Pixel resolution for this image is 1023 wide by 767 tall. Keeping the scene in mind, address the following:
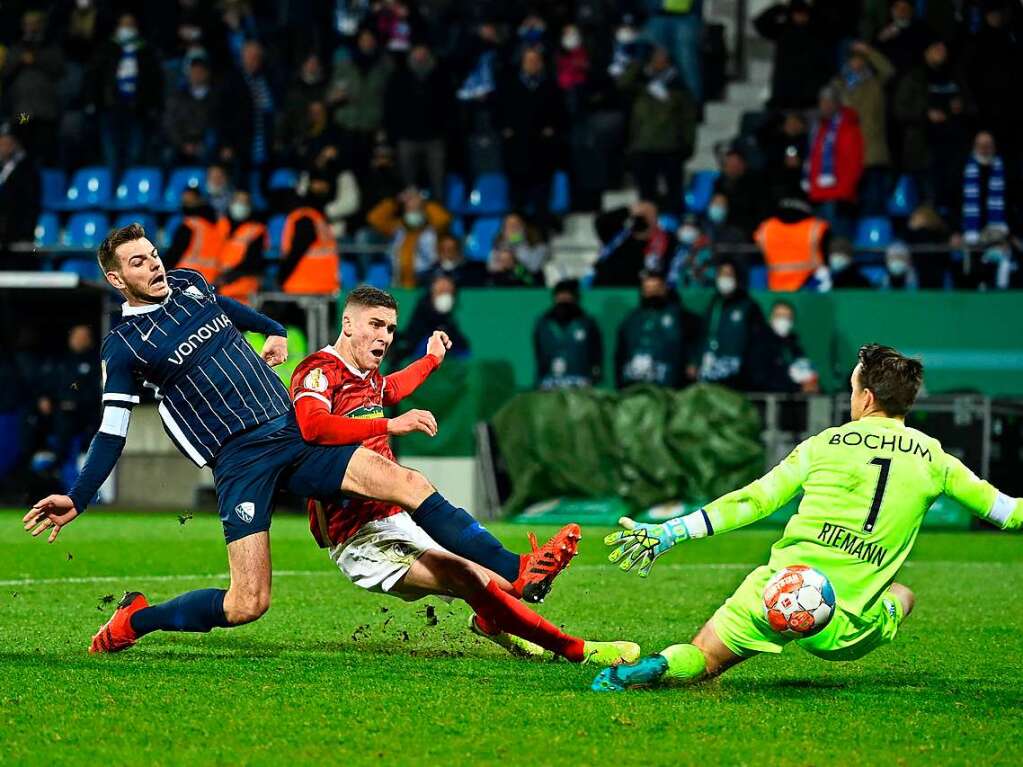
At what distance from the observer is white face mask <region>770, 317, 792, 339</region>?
16.8 metres

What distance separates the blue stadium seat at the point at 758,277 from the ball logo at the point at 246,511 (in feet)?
39.6

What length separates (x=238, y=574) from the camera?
7.52 meters

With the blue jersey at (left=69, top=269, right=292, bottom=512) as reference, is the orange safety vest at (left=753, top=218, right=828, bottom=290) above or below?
above

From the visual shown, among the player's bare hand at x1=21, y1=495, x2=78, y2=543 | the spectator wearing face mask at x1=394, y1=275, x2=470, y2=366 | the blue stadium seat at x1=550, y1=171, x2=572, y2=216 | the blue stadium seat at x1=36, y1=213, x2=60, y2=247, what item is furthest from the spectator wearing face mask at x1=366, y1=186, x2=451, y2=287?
the player's bare hand at x1=21, y1=495, x2=78, y2=543

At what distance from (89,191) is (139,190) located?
2.48ft

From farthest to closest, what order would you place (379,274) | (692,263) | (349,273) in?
(349,273)
(379,274)
(692,263)

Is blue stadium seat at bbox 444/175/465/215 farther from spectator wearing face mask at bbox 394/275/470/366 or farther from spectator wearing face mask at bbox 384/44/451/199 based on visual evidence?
spectator wearing face mask at bbox 394/275/470/366

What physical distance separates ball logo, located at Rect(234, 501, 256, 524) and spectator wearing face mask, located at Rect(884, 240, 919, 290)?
11656 millimetres

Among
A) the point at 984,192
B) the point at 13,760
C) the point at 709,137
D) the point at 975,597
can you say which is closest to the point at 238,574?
the point at 13,760

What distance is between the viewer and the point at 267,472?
7.61 m

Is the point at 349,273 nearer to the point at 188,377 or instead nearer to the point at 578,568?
the point at 578,568

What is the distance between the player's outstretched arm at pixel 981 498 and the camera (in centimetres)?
659

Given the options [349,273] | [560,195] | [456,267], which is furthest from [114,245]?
[560,195]

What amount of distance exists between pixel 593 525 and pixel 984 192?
562cm
